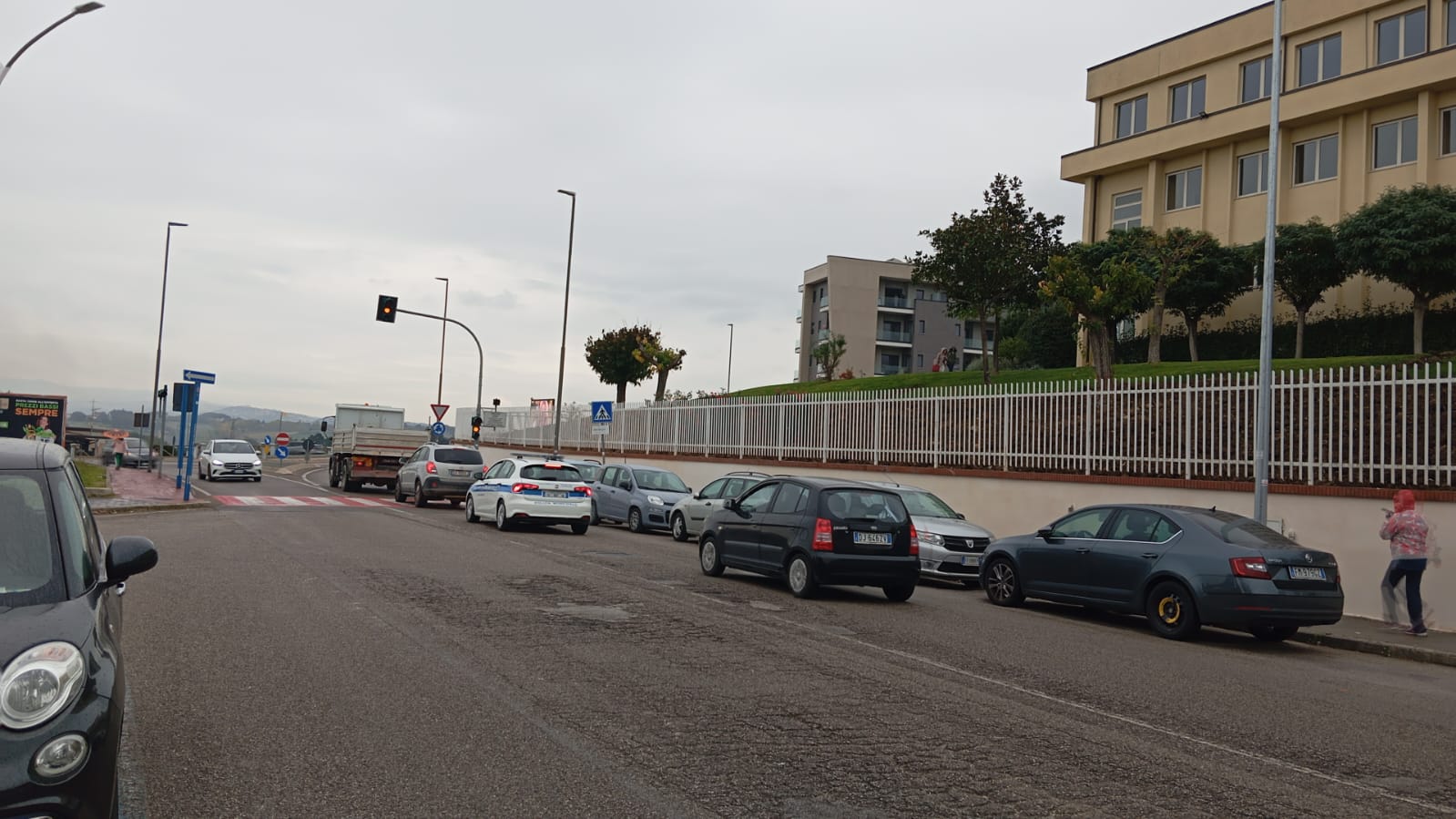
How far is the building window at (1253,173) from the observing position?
40.2m

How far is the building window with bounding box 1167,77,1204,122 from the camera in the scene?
141 feet

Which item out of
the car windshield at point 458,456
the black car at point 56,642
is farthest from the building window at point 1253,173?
the black car at point 56,642

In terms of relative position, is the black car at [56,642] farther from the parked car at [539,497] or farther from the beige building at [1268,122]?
the beige building at [1268,122]

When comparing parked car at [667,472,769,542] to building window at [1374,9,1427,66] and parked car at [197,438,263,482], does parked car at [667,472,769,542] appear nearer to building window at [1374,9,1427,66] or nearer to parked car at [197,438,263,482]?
parked car at [197,438,263,482]

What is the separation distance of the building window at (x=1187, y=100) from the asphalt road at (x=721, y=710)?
35545mm

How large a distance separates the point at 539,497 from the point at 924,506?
7.95m

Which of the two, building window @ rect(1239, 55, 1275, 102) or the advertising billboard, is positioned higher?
building window @ rect(1239, 55, 1275, 102)

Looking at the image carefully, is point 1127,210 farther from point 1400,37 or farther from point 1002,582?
point 1002,582

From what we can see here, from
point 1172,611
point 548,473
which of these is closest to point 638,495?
point 548,473

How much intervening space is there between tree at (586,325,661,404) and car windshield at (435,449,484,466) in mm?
32939

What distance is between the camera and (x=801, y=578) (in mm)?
13281

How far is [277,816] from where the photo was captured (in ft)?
15.4

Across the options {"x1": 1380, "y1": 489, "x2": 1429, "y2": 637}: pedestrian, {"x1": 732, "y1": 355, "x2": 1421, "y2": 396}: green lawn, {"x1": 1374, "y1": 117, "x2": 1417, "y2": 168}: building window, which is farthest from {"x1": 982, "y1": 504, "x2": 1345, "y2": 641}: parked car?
{"x1": 1374, "y1": 117, "x2": 1417, "y2": 168}: building window

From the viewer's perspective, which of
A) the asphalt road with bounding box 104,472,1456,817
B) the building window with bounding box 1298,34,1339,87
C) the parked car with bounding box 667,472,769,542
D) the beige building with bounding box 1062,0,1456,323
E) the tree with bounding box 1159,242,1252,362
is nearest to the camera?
the asphalt road with bounding box 104,472,1456,817
